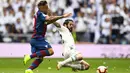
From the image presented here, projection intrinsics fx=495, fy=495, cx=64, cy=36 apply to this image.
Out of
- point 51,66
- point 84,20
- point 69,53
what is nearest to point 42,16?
point 69,53

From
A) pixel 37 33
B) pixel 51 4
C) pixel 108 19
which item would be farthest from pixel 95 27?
pixel 37 33

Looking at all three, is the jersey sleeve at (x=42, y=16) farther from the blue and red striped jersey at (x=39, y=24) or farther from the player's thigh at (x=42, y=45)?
the player's thigh at (x=42, y=45)

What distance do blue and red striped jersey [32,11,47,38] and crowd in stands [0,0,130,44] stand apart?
1160 centimetres

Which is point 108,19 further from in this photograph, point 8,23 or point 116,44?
point 8,23

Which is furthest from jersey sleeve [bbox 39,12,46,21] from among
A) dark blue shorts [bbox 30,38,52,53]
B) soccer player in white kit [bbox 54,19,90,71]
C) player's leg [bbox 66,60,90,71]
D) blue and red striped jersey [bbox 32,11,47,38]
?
player's leg [bbox 66,60,90,71]

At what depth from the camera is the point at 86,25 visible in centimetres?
2614

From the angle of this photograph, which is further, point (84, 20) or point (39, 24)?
point (84, 20)

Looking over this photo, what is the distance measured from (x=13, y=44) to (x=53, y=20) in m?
11.9

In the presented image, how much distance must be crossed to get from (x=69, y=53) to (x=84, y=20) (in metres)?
12.2

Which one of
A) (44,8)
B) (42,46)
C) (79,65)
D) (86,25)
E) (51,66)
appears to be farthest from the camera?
(86,25)

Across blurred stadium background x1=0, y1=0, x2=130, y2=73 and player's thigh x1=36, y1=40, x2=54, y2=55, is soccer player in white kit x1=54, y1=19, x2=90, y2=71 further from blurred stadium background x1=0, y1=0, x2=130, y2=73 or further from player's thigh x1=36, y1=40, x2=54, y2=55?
blurred stadium background x1=0, y1=0, x2=130, y2=73

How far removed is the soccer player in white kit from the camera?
13.9 m

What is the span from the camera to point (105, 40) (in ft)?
84.8

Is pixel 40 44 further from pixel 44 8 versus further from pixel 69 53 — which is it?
pixel 44 8
